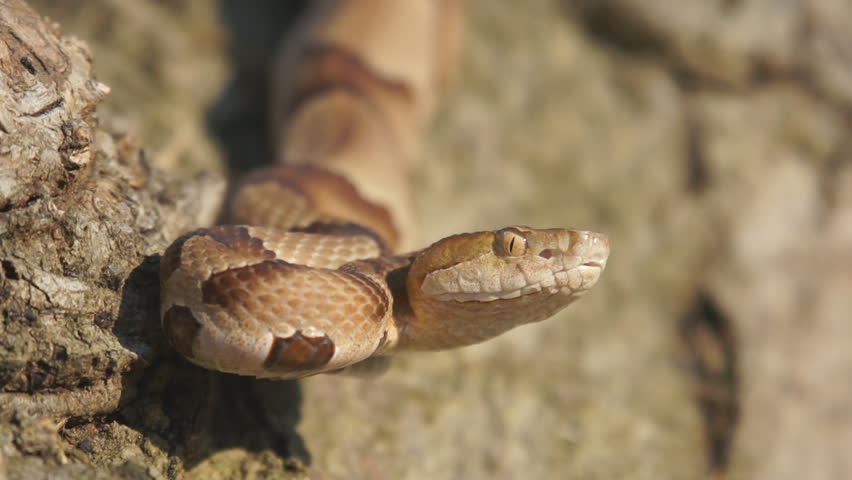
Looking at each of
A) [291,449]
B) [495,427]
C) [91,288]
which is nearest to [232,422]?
[291,449]

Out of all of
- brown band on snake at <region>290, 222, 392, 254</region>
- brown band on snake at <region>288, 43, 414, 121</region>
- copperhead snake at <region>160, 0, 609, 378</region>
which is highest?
brown band on snake at <region>288, 43, 414, 121</region>

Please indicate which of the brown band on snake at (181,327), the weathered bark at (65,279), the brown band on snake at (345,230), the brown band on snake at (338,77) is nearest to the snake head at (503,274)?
the brown band on snake at (345,230)

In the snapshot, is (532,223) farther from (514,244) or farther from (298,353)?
(298,353)

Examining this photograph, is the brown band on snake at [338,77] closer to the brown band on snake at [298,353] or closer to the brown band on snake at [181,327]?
the brown band on snake at [181,327]

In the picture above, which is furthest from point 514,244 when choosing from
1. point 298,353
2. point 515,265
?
point 298,353

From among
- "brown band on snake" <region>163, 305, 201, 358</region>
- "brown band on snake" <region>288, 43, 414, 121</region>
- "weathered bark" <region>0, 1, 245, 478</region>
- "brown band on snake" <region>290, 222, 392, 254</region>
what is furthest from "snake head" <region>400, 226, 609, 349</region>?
"brown band on snake" <region>288, 43, 414, 121</region>

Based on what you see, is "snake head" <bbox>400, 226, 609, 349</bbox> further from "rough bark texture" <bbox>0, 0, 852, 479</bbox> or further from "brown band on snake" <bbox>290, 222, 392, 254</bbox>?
"rough bark texture" <bbox>0, 0, 852, 479</bbox>
